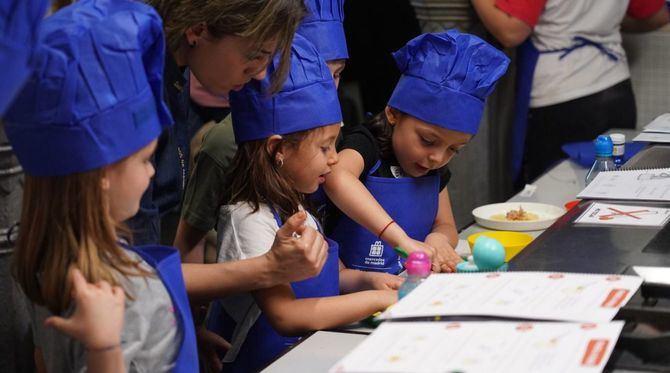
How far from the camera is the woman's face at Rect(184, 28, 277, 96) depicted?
6.33 feet

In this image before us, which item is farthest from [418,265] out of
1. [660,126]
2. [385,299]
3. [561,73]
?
[561,73]

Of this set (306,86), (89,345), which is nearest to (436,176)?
(306,86)

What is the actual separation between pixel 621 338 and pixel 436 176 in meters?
1.12

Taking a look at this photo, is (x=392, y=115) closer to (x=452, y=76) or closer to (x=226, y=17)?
(x=452, y=76)

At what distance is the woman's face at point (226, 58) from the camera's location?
1.93 meters

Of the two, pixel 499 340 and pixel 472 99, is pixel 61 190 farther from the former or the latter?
pixel 472 99

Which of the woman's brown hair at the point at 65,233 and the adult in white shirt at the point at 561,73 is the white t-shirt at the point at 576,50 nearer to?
the adult in white shirt at the point at 561,73

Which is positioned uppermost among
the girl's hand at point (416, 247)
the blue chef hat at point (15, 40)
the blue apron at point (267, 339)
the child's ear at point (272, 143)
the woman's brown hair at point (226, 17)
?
the blue chef hat at point (15, 40)

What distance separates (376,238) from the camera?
94.0 inches

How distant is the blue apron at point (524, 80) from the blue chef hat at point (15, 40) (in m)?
2.75

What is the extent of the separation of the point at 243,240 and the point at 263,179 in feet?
0.42

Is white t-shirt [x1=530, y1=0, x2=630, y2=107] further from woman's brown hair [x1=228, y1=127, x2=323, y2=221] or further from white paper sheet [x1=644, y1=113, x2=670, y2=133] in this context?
woman's brown hair [x1=228, y1=127, x2=323, y2=221]

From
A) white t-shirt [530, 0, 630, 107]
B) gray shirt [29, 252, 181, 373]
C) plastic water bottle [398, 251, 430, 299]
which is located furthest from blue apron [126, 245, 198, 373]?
white t-shirt [530, 0, 630, 107]

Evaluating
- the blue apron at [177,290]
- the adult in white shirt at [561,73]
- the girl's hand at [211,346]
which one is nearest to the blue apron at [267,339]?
the girl's hand at [211,346]
